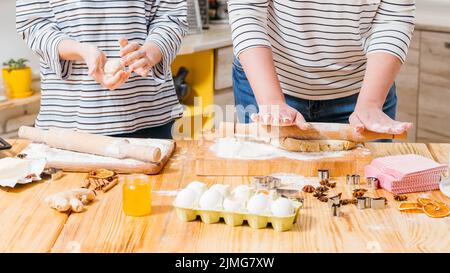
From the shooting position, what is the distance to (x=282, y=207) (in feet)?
4.83

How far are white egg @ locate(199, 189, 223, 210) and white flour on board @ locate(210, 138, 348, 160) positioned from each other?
268mm

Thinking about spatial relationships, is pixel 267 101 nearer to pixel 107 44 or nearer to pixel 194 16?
pixel 107 44

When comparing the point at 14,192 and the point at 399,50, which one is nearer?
the point at 14,192

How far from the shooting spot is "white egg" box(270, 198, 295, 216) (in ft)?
4.81

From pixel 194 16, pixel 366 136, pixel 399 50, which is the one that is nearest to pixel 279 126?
pixel 366 136

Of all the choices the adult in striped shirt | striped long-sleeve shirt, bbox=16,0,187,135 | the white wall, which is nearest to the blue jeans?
the adult in striped shirt

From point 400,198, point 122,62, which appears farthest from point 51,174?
point 400,198

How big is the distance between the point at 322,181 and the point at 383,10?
0.48m

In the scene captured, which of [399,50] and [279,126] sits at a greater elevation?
[399,50]

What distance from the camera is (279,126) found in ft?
5.77

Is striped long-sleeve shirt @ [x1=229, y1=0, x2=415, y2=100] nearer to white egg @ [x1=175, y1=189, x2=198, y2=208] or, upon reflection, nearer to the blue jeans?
the blue jeans

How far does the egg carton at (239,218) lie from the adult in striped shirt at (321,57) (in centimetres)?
32

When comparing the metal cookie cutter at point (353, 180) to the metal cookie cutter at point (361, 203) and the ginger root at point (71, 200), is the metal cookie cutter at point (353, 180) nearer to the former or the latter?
the metal cookie cutter at point (361, 203)

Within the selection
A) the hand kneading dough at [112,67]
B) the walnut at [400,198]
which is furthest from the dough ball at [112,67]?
the walnut at [400,198]
